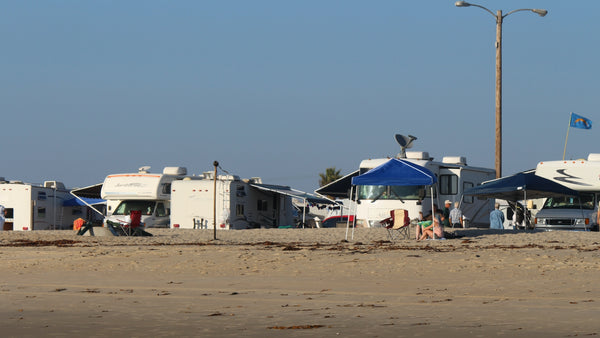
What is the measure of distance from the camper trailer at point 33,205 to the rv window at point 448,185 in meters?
16.2

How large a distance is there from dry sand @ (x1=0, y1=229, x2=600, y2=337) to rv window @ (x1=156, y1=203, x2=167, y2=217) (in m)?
13.9

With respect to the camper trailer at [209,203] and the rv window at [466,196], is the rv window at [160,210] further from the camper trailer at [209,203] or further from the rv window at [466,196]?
the rv window at [466,196]

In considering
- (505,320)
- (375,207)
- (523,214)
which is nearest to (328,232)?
(375,207)

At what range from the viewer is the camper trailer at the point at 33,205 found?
38.8 m

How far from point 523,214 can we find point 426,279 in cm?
1838

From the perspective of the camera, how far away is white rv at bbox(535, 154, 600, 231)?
30312mm

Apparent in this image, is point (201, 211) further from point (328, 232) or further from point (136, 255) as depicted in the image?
point (136, 255)

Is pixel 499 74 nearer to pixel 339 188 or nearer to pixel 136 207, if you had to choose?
pixel 339 188

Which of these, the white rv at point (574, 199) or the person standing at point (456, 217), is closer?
the white rv at point (574, 199)

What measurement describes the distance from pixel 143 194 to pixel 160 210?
1.09m

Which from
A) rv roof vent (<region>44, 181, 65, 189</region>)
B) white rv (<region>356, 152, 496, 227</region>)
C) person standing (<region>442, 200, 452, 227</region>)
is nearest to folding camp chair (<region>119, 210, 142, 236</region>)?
white rv (<region>356, 152, 496, 227</region>)

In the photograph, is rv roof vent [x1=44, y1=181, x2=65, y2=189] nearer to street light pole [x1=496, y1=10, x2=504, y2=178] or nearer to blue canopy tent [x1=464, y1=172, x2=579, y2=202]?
street light pole [x1=496, y1=10, x2=504, y2=178]

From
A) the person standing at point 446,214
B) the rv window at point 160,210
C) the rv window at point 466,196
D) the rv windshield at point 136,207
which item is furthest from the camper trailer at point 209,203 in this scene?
the rv window at point 466,196

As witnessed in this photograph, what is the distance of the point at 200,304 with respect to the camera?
11.8 m
